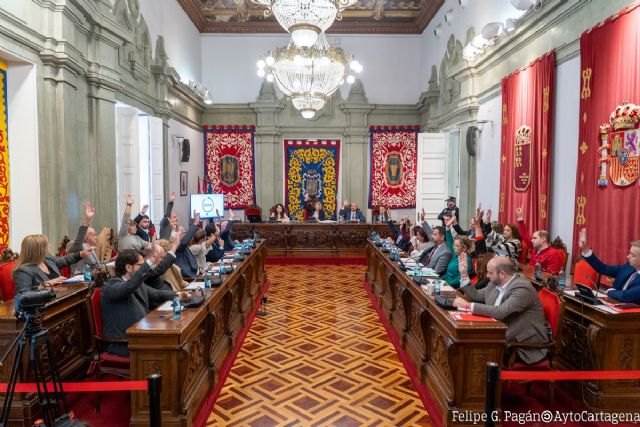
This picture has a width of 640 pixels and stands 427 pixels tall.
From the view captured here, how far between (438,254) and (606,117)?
8.01 feet

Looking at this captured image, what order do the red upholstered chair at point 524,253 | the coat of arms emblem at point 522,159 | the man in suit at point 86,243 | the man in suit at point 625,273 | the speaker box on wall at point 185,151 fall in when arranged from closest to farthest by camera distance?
the man in suit at point 625,273 → the man in suit at point 86,243 → the red upholstered chair at point 524,253 → the coat of arms emblem at point 522,159 → the speaker box on wall at point 185,151

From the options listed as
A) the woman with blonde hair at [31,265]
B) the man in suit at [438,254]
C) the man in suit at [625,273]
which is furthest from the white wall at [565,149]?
the woman with blonde hair at [31,265]

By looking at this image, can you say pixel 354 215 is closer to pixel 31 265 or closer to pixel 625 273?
pixel 625 273

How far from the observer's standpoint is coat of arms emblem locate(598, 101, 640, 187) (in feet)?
14.5

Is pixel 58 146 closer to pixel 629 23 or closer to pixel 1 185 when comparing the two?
pixel 1 185

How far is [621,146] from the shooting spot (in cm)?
463

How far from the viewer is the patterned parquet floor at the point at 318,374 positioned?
3.72 meters

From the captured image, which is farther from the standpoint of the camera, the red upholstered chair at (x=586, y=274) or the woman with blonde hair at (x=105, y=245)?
the woman with blonde hair at (x=105, y=245)

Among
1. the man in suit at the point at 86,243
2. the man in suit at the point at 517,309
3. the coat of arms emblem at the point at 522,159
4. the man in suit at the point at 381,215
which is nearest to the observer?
the man in suit at the point at 517,309

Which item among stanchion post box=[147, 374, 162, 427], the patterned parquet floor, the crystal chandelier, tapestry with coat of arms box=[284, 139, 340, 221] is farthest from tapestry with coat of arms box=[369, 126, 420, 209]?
stanchion post box=[147, 374, 162, 427]

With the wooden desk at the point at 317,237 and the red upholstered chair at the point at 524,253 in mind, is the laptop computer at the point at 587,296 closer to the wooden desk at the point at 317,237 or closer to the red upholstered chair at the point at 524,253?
the red upholstered chair at the point at 524,253

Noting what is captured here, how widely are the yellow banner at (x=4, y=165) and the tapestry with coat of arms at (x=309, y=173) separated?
9034mm

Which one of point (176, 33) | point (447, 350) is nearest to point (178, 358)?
point (447, 350)

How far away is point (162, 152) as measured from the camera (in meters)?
9.12
